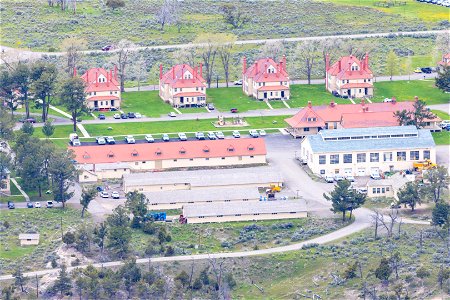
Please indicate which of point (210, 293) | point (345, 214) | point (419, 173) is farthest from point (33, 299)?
point (419, 173)

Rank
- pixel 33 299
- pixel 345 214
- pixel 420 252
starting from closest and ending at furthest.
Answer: pixel 33 299 < pixel 420 252 < pixel 345 214

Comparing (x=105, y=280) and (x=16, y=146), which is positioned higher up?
(x=16, y=146)

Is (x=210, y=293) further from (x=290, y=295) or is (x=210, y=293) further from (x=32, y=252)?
(x=32, y=252)

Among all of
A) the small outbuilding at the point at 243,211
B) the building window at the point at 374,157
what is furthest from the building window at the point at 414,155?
the small outbuilding at the point at 243,211

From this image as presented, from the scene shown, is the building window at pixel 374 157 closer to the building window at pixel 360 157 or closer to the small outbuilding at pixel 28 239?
the building window at pixel 360 157

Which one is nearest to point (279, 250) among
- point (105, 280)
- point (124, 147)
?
point (105, 280)

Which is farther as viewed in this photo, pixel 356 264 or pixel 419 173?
pixel 419 173

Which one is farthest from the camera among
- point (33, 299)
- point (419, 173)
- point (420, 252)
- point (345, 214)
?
point (419, 173)

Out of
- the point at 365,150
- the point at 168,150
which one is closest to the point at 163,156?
the point at 168,150
